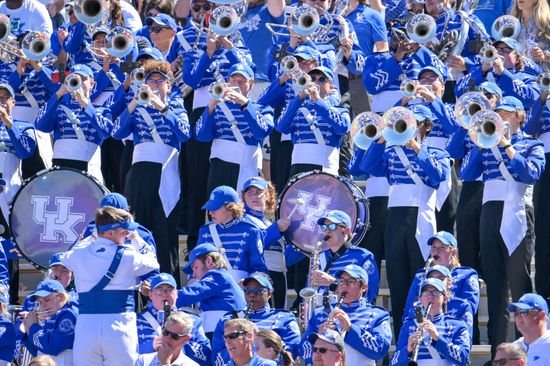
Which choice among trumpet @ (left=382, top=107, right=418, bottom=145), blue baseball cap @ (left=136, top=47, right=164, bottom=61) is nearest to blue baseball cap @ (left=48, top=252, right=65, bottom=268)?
blue baseball cap @ (left=136, top=47, right=164, bottom=61)

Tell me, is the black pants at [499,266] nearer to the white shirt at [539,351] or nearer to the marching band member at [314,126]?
the marching band member at [314,126]

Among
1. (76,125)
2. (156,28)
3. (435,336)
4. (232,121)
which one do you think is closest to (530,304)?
(435,336)

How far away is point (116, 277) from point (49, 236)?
240cm

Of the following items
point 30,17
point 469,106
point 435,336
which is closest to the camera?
point 435,336

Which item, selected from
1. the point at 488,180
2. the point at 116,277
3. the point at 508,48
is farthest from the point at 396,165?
the point at 116,277

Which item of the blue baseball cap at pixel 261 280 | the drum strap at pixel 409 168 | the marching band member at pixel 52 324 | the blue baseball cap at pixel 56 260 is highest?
the drum strap at pixel 409 168

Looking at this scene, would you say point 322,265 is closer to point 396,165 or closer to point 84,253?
point 396,165

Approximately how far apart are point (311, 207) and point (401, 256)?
758 millimetres

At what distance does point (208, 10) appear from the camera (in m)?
16.9

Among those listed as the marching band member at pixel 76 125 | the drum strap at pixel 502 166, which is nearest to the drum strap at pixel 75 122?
the marching band member at pixel 76 125

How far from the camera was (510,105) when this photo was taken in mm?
15016

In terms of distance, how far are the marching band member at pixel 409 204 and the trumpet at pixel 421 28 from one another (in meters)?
1.43

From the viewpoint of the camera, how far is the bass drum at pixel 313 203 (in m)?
14.8

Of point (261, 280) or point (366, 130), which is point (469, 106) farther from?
point (261, 280)
